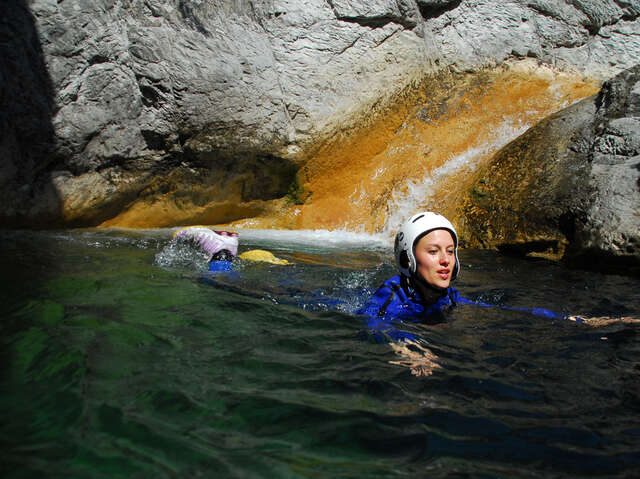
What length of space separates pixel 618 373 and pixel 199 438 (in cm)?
217

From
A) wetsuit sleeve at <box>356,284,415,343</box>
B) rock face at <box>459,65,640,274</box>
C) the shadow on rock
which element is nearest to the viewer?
wetsuit sleeve at <box>356,284,415,343</box>

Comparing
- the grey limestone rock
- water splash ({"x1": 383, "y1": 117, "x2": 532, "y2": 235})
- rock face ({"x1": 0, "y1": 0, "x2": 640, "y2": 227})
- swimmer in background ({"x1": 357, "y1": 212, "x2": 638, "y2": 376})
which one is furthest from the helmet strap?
rock face ({"x1": 0, "y1": 0, "x2": 640, "y2": 227})

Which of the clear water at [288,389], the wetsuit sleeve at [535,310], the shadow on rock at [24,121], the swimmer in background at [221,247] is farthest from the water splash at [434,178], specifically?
the shadow on rock at [24,121]

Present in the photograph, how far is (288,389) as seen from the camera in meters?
2.21

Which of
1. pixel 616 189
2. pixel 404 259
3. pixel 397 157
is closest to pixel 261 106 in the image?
pixel 397 157

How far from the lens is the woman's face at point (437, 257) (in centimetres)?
359

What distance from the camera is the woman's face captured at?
11.8 ft

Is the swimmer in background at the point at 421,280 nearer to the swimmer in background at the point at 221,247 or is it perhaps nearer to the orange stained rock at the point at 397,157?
the swimmer in background at the point at 221,247

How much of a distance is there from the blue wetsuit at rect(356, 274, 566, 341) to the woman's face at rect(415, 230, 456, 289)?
0.26 meters

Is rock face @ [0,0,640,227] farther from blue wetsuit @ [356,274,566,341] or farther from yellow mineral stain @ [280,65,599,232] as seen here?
blue wetsuit @ [356,274,566,341]

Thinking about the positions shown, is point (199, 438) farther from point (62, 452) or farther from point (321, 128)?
point (321, 128)

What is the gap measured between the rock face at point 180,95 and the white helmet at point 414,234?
23.1ft

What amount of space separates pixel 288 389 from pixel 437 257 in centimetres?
184

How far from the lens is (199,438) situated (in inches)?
67.8
